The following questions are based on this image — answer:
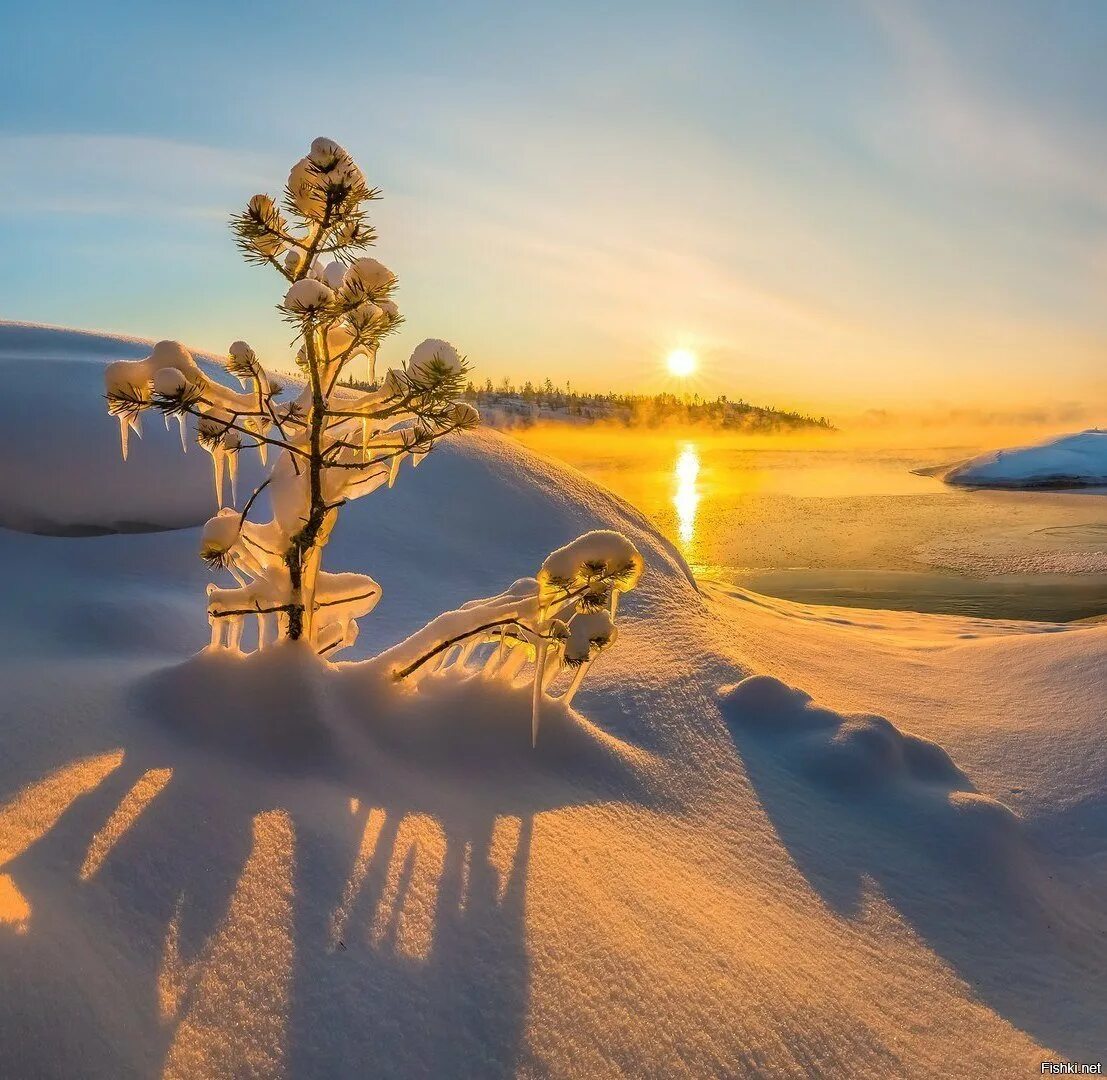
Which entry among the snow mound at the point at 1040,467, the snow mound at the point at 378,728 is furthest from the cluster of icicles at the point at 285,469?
the snow mound at the point at 1040,467

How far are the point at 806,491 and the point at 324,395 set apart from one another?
15.9m

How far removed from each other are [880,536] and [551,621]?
1088 cm

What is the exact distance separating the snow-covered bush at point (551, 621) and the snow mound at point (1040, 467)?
20.6 meters

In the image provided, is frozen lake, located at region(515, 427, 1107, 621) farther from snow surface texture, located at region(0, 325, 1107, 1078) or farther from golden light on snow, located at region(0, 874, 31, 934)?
golden light on snow, located at region(0, 874, 31, 934)

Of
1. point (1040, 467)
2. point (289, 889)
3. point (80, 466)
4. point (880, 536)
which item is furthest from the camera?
point (1040, 467)

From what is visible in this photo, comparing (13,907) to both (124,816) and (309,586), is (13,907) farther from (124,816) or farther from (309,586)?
(309,586)

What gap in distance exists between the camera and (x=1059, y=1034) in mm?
2219

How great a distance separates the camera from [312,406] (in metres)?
2.72

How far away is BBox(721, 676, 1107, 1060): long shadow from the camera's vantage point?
2438mm

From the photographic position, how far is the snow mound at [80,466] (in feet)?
15.5

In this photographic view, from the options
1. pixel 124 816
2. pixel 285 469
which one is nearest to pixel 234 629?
pixel 285 469

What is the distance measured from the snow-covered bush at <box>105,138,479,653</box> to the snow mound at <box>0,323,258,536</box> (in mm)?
2380

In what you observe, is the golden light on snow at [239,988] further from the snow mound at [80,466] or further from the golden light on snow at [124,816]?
the snow mound at [80,466]

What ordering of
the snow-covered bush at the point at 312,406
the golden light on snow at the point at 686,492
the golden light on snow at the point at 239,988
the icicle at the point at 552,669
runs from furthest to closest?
the golden light on snow at the point at 686,492, the icicle at the point at 552,669, the snow-covered bush at the point at 312,406, the golden light on snow at the point at 239,988
